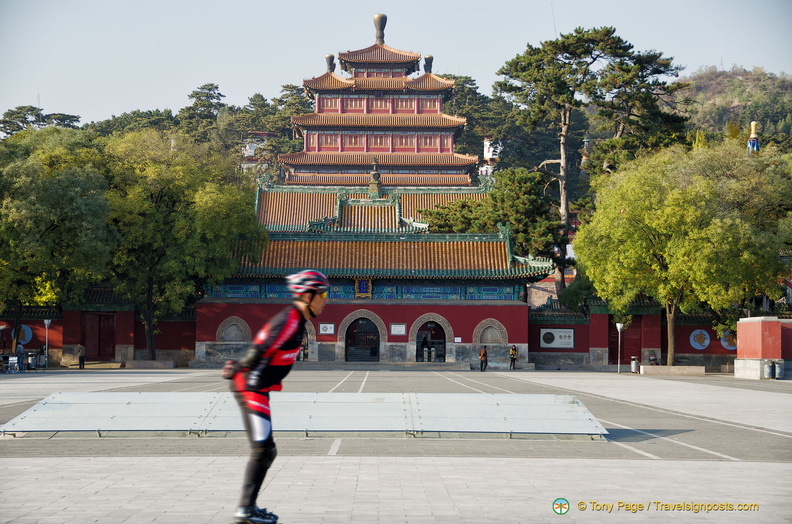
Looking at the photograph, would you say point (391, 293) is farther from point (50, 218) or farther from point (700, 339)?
point (50, 218)

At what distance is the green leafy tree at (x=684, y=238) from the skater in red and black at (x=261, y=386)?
104 feet

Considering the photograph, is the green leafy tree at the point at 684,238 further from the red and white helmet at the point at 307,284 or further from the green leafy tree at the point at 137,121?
the green leafy tree at the point at 137,121

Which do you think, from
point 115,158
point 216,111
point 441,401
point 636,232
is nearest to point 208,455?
point 441,401

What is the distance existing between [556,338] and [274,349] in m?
38.0

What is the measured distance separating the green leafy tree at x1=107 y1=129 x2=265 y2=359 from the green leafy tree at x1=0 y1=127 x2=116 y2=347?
130 cm

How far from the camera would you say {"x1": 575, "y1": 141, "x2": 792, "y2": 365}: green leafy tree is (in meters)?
36.2

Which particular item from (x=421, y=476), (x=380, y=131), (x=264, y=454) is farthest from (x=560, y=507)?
(x=380, y=131)

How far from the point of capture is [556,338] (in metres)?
43.5

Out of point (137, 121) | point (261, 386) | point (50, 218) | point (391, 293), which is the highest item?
point (137, 121)

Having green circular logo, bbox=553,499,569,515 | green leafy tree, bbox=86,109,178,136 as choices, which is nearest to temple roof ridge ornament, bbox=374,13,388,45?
green leafy tree, bbox=86,109,178,136

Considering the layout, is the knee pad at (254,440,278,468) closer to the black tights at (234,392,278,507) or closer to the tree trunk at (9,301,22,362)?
the black tights at (234,392,278,507)

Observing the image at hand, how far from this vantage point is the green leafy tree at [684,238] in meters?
36.2

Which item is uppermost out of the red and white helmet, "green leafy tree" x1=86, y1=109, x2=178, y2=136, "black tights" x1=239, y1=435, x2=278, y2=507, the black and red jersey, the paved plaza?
"green leafy tree" x1=86, y1=109, x2=178, y2=136

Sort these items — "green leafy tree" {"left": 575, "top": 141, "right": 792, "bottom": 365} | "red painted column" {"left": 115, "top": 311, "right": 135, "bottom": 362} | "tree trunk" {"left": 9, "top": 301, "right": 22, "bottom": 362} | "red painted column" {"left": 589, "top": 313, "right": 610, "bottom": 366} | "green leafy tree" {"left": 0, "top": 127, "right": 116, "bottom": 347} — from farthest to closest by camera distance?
"red painted column" {"left": 589, "top": 313, "right": 610, "bottom": 366}
"red painted column" {"left": 115, "top": 311, "right": 135, "bottom": 362}
"tree trunk" {"left": 9, "top": 301, "right": 22, "bottom": 362}
"green leafy tree" {"left": 575, "top": 141, "right": 792, "bottom": 365}
"green leafy tree" {"left": 0, "top": 127, "right": 116, "bottom": 347}
